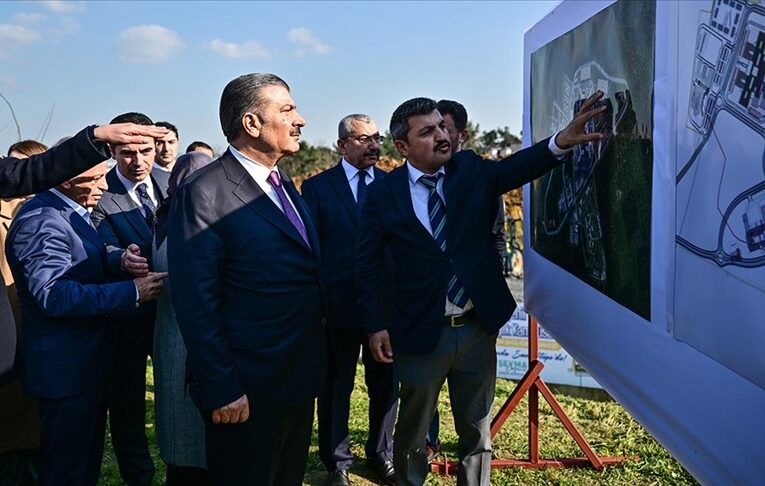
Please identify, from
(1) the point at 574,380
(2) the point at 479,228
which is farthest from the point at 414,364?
(1) the point at 574,380

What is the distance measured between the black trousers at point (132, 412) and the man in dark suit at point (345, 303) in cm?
95

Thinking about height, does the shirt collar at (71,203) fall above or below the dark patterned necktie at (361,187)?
below

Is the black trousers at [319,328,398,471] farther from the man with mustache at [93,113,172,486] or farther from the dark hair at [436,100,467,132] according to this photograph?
the dark hair at [436,100,467,132]

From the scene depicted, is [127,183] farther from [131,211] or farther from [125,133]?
[125,133]

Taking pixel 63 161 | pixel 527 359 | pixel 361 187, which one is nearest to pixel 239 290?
pixel 63 161

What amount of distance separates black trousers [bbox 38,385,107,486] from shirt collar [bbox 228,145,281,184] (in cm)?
120

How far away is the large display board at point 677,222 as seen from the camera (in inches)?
58.4

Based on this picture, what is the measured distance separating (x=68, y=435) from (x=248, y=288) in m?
1.13

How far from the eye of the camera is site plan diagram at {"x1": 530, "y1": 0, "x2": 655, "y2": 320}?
205cm

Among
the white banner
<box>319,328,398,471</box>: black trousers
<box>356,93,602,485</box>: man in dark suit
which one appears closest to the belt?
<box>356,93,602,485</box>: man in dark suit

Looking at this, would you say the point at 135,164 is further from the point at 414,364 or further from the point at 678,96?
the point at 678,96

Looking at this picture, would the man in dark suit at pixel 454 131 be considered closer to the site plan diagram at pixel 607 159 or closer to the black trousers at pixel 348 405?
the black trousers at pixel 348 405

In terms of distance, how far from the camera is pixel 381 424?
390 centimetres

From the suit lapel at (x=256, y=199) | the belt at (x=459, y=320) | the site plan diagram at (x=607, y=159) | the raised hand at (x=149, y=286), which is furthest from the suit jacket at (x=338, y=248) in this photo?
the suit lapel at (x=256, y=199)
